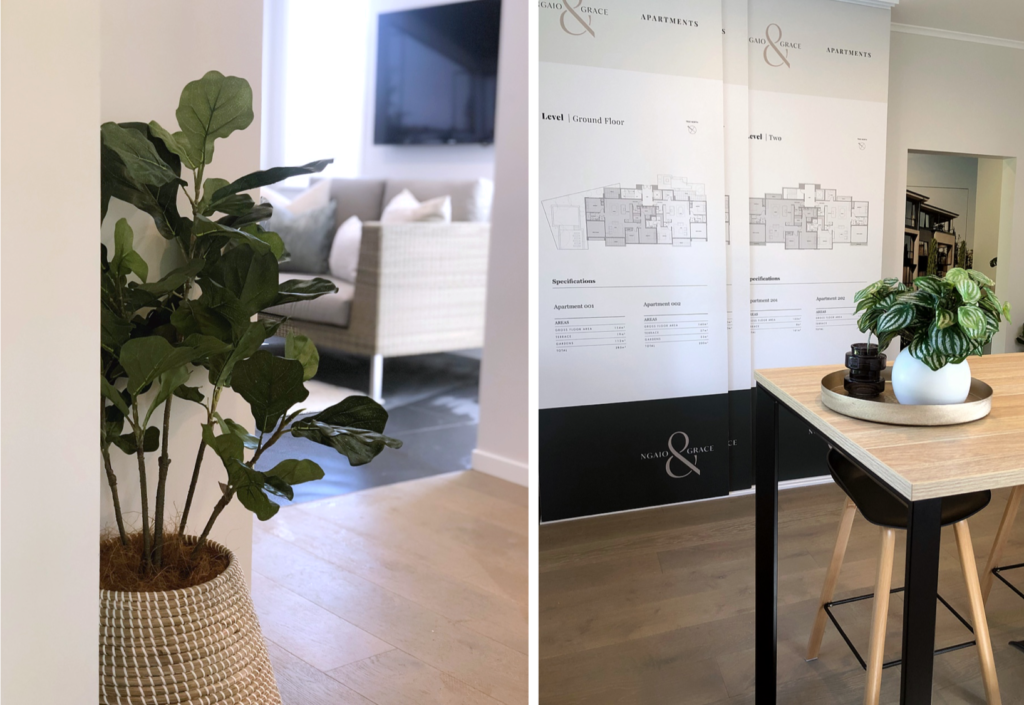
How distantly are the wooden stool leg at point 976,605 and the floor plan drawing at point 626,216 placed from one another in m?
0.74

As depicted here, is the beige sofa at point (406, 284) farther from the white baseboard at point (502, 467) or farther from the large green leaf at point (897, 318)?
the large green leaf at point (897, 318)

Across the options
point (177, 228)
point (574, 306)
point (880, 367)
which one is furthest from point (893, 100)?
point (177, 228)

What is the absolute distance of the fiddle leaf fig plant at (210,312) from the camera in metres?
1.17

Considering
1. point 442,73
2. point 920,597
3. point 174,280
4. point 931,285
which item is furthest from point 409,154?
point 920,597

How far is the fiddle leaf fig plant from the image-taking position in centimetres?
117

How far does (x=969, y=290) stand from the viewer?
48.4 inches

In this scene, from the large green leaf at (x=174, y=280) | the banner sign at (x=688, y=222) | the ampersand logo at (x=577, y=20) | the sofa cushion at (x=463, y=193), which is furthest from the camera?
the sofa cushion at (x=463, y=193)

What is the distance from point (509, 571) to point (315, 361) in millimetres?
1219

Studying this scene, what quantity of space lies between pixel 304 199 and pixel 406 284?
1.80 feet

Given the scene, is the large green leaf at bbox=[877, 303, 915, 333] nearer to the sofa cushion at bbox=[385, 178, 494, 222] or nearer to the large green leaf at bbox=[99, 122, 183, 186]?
the large green leaf at bbox=[99, 122, 183, 186]

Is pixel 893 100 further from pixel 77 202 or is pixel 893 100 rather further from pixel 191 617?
pixel 191 617

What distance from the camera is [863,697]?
1.56 meters

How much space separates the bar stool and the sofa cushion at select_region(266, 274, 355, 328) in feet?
5.67

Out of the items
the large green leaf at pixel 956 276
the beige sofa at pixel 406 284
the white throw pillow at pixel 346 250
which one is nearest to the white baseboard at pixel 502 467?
the beige sofa at pixel 406 284
